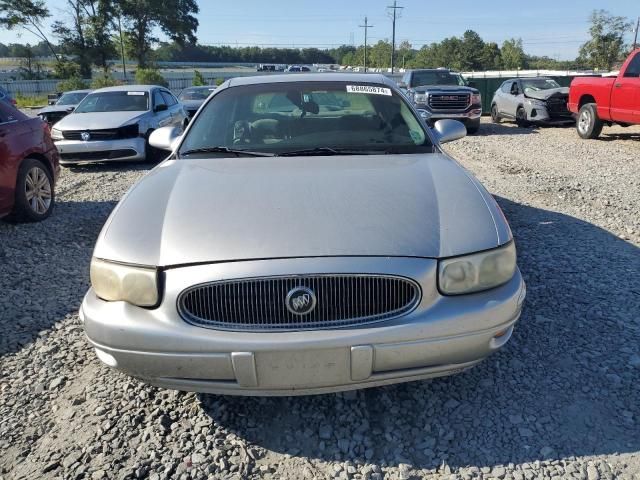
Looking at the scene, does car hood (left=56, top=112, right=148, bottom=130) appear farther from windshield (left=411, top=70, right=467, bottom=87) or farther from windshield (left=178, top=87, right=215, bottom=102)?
windshield (left=411, top=70, right=467, bottom=87)

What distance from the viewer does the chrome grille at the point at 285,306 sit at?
2168mm

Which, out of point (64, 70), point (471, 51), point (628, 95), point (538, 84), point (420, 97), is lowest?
point (420, 97)

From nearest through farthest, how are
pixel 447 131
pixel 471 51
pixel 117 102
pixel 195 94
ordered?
pixel 447 131, pixel 117 102, pixel 195 94, pixel 471 51

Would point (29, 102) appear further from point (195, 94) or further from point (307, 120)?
point (307, 120)

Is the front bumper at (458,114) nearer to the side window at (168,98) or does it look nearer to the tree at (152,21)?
the side window at (168,98)

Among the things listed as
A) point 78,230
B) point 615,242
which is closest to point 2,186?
point 78,230

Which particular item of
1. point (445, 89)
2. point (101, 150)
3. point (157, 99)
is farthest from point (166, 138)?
point (445, 89)

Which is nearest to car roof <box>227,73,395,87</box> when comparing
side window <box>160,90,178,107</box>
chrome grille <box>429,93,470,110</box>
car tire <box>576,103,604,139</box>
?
side window <box>160,90,178,107</box>

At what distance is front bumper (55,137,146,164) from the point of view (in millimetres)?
9383

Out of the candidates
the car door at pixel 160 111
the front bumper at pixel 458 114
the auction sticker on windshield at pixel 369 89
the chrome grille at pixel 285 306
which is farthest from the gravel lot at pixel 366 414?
the front bumper at pixel 458 114

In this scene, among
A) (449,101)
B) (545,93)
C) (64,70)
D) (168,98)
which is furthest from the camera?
(64,70)

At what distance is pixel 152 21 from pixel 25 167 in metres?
63.4

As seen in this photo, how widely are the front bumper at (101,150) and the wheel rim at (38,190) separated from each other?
10.3 ft

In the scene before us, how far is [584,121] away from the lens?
12.7 meters
